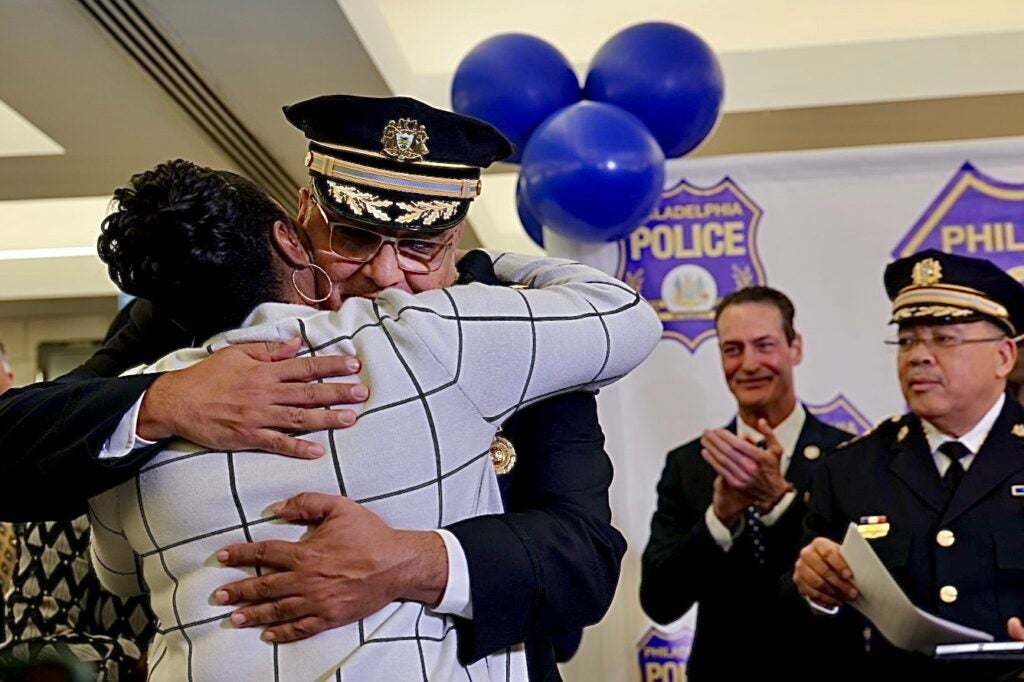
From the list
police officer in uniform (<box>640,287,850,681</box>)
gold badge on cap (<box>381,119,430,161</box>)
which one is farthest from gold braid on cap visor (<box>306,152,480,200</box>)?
police officer in uniform (<box>640,287,850,681</box>)

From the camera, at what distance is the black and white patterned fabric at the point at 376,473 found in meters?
1.16

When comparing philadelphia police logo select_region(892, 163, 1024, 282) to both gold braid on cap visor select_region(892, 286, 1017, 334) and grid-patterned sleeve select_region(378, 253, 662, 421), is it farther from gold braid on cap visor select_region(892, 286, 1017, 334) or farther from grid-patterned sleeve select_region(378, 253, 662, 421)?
grid-patterned sleeve select_region(378, 253, 662, 421)

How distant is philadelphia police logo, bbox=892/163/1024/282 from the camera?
292cm

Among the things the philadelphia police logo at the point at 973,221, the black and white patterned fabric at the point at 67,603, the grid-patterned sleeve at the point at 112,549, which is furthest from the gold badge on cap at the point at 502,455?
the philadelphia police logo at the point at 973,221

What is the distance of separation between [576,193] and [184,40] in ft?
6.70

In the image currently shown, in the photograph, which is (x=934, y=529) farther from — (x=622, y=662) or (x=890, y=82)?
(x=890, y=82)

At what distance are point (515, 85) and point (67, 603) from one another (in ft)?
5.32

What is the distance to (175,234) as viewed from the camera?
50.4 inches

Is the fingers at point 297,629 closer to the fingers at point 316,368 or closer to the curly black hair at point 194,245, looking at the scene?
the fingers at point 316,368

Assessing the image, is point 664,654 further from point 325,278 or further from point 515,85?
point 325,278

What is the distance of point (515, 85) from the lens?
3.06 meters

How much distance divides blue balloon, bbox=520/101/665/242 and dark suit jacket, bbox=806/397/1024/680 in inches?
28.4

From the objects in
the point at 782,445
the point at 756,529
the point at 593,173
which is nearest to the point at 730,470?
the point at 756,529

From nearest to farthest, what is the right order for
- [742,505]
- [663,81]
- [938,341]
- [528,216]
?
1. [938,341]
2. [742,505]
3. [663,81]
4. [528,216]
